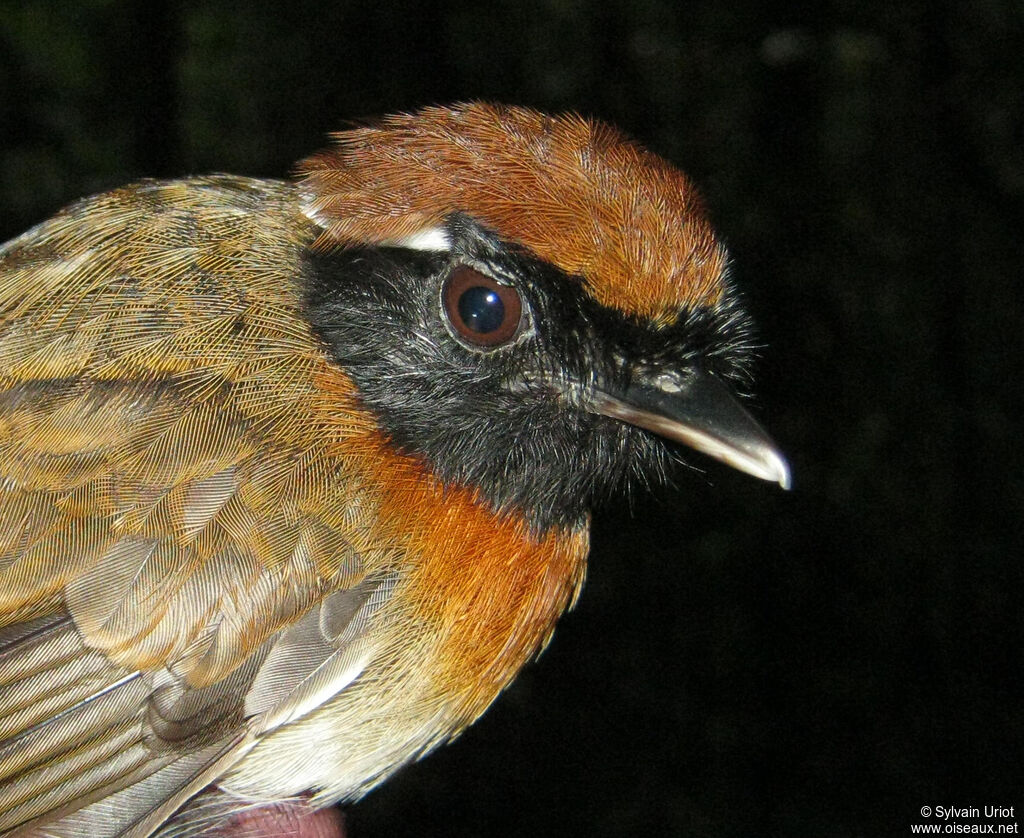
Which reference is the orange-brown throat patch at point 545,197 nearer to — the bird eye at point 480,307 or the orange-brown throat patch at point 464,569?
the bird eye at point 480,307

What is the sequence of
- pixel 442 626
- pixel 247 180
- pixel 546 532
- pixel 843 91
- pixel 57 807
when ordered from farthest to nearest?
pixel 843 91
pixel 247 180
pixel 546 532
pixel 442 626
pixel 57 807

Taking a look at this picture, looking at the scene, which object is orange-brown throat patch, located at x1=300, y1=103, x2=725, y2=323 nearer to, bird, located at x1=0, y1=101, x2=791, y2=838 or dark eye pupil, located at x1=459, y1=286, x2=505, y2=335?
bird, located at x1=0, y1=101, x2=791, y2=838

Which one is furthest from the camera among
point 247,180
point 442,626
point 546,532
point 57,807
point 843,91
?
point 843,91

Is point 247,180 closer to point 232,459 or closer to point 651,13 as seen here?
point 232,459

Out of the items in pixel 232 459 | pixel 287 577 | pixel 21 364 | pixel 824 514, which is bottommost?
pixel 824 514

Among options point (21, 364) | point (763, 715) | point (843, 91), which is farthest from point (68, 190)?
point (763, 715)

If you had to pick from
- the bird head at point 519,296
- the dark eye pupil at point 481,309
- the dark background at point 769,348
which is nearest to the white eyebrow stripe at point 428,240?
the bird head at point 519,296

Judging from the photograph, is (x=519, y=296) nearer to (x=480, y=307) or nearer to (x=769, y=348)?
(x=480, y=307)
